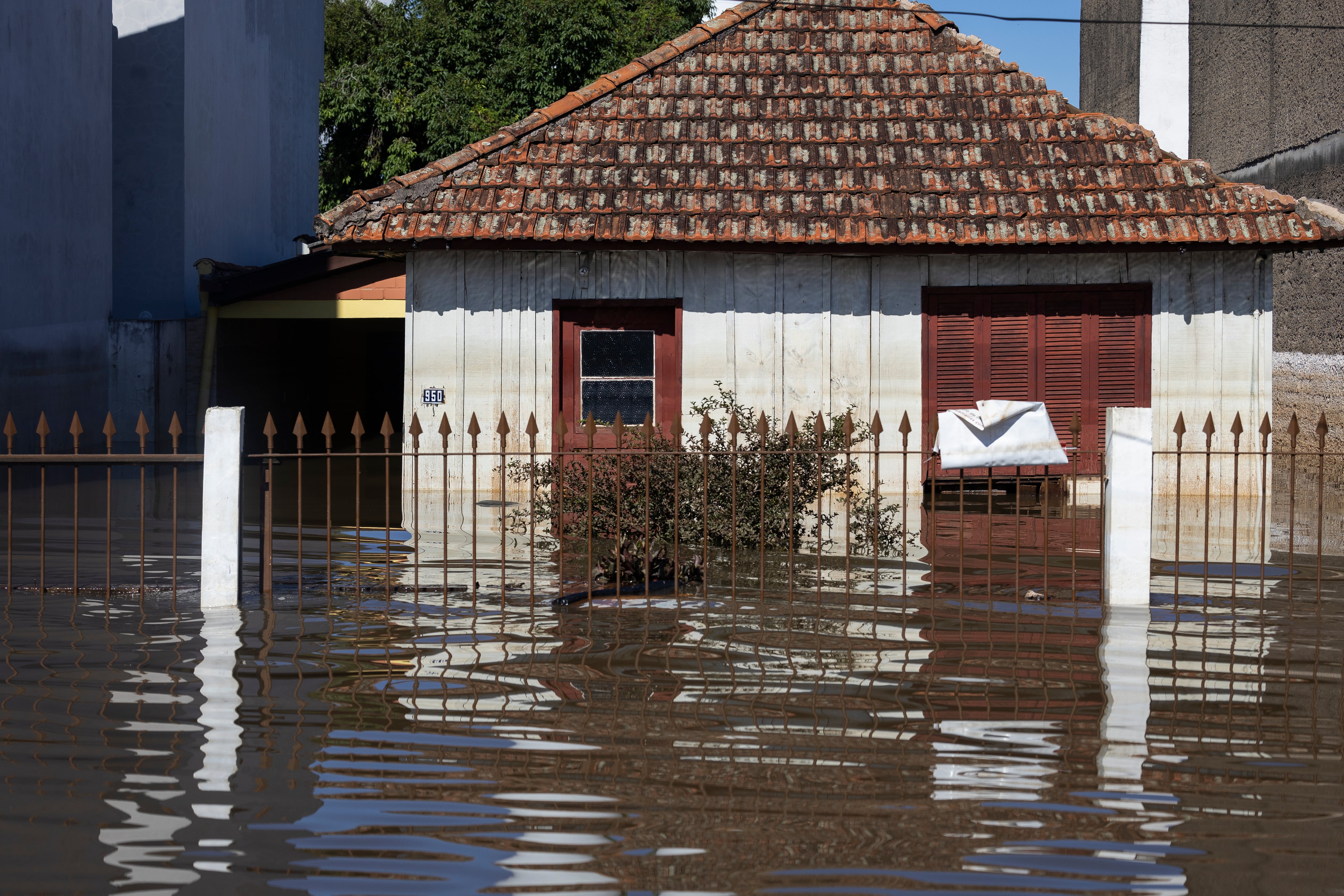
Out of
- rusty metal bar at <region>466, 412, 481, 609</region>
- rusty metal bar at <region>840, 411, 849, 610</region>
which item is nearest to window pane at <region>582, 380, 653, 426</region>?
rusty metal bar at <region>840, 411, 849, 610</region>

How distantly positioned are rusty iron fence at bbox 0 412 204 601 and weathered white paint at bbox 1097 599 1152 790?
5233mm

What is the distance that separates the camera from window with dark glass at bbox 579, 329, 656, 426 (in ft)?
46.5

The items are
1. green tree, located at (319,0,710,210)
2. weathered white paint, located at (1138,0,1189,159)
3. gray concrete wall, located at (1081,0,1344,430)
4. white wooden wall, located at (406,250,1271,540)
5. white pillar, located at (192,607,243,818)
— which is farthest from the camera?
green tree, located at (319,0,710,210)

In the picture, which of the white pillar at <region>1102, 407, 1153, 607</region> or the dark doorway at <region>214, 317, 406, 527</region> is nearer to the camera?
the white pillar at <region>1102, 407, 1153, 607</region>

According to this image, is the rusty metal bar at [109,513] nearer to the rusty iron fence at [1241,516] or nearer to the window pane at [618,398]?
the window pane at [618,398]

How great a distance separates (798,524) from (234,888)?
299 inches

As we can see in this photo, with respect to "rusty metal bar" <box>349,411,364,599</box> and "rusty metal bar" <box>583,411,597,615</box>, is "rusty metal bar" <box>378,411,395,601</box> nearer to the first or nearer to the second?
"rusty metal bar" <box>349,411,364,599</box>

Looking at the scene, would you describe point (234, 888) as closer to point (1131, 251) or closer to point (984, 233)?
point (984, 233)

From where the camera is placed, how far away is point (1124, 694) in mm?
6531

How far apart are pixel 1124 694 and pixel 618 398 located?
27.6ft

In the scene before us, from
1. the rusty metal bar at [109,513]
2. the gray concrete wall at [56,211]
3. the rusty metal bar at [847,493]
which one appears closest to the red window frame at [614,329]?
the rusty metal bar at [847,493]

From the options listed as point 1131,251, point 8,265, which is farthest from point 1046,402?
point 8,265

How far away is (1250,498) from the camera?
47.1ft

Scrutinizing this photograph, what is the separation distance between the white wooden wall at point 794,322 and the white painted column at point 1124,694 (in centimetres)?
583
